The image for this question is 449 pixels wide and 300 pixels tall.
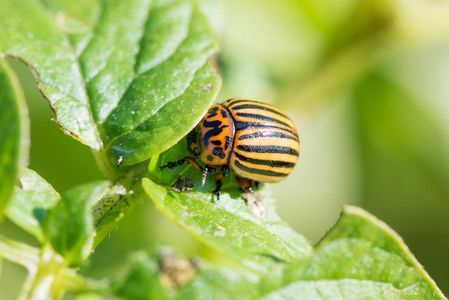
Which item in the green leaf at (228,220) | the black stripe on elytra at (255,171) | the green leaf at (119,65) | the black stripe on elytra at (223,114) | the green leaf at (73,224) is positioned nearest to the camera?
the green leaf at (73,224)

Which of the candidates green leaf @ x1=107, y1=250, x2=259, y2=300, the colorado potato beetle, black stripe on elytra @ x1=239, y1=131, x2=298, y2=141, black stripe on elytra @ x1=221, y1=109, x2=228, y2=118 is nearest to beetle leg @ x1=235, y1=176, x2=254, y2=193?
the colorado potato beetle

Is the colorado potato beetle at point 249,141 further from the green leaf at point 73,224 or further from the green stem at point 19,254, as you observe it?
the green stem at point 19,254

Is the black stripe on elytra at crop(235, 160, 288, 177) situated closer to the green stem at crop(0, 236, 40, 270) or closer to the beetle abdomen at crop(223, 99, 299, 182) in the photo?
the beetle abdomen at crop(223, 99, 299, 182)

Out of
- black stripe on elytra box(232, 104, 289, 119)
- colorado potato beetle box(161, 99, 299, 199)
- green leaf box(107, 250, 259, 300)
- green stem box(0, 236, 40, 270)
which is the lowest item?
green stem box(0, 236, 40, 270)

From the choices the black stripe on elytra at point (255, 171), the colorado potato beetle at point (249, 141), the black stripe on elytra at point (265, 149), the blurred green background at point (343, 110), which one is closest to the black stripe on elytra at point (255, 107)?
the colorado potato beetle at point (249, 141)

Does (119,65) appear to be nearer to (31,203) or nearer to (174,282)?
(31,203)

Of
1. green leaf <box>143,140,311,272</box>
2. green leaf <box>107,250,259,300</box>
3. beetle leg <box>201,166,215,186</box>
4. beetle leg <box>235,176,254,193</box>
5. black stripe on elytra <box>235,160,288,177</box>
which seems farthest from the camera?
black stripe on elytra <box>235,160,288,177</box>
